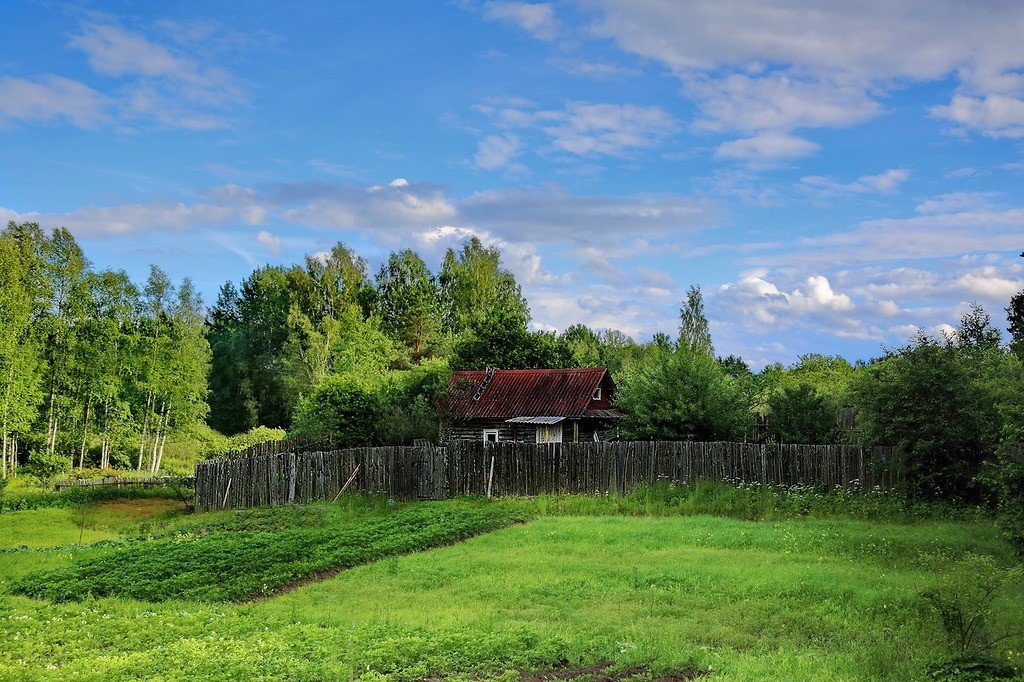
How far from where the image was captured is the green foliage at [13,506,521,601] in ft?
50.8

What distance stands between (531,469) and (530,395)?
45.9 ft

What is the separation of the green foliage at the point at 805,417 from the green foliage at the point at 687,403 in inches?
59.0

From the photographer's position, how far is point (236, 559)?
1739cm

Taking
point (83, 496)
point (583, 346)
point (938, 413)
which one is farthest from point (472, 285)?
point (938, 413)

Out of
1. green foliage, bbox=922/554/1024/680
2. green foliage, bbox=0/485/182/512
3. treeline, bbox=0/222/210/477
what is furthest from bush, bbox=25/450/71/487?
green foliage, bbox=922/554/1024/680

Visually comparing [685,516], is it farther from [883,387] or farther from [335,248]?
[335,248]

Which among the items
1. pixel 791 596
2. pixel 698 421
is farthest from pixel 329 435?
pixel 791 596

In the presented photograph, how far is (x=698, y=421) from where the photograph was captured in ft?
94.8

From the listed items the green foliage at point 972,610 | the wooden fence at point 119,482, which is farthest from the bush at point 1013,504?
the wooden fence at point 119,482

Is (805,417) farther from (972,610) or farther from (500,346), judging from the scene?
(500,346)

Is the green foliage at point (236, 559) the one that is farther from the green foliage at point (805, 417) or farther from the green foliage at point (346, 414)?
the green foliage at point (346, 414)

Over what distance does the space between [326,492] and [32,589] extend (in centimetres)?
1307

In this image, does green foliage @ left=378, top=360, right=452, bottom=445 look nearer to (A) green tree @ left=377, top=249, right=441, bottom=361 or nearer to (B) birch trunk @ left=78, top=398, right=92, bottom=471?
(B) birch trunk @ left=78, top=398, right=92, bottom=471

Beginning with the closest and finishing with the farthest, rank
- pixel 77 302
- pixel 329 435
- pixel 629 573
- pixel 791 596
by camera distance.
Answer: pixel 791 596
pixel 629 573
pixel 329 435
pixel 77 302
